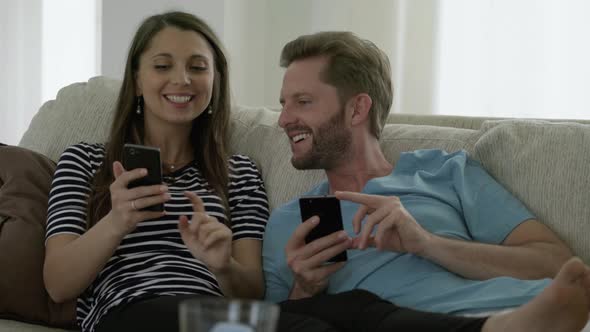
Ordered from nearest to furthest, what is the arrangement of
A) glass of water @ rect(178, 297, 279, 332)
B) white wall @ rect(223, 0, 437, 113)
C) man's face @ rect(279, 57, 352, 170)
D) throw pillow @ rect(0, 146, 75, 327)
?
1. glass of water @ rect(178, 297, 279, 332)
2. throw pillow @ rect(0, 146, 75, 327)
3. man's face @ rect(279, 57, 352, 170)
4. white wall @ rect(223, 0, 437, 113)

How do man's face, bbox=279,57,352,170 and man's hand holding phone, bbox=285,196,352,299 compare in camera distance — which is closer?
man's hand holding phone, bbox=285,196,352,299

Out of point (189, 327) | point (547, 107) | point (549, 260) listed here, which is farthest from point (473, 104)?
point (189, 327)

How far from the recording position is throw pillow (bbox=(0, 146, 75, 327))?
1956 mm

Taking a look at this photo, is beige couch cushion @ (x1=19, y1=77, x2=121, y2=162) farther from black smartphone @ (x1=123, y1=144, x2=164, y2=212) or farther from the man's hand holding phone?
the man's hand holding phone

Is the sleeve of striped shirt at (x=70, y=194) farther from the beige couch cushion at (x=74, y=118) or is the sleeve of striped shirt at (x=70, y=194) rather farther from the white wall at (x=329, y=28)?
the white wall at (x=329, y=28)

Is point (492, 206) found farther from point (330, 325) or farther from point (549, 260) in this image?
point (330, 325)

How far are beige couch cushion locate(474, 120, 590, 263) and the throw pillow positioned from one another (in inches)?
40.1

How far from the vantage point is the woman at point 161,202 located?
5.91ft

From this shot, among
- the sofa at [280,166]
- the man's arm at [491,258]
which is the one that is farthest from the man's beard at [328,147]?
the man's arm at [491,258]

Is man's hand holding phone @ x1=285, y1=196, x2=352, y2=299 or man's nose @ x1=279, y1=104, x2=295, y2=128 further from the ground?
man's nose @ x1=279, y1=104, x2=295, y2=128

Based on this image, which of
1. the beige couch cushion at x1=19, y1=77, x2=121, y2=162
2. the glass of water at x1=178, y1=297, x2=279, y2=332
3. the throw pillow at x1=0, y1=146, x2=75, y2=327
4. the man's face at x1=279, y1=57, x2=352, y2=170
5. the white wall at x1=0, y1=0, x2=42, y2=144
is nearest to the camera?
the glass of water at x1=178, y1=297, x2=279, y2=332

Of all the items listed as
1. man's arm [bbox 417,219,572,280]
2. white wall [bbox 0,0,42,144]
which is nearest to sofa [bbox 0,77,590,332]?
man's arm [bbox 417,219,572,280]

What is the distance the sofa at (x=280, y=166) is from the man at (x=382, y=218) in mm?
52

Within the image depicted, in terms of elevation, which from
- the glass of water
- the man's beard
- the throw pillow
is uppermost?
the glass of water
